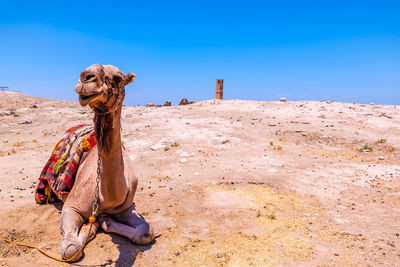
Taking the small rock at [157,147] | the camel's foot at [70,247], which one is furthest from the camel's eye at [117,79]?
the small rock at [157,147]

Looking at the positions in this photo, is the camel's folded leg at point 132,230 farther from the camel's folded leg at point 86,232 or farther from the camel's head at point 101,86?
the camel's head at point 101,86

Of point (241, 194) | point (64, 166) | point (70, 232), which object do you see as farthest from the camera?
point (241, 194)

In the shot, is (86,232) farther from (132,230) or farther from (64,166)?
(64,166)

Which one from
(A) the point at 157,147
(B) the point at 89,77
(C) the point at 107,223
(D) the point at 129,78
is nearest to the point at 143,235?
(C) the point at 107,223

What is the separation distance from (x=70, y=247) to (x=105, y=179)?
3.31 ft

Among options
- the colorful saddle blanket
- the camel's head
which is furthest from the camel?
the colorful saddle blanket

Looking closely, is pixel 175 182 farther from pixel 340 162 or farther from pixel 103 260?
pixel 340 162

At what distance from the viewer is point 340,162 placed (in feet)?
32.3

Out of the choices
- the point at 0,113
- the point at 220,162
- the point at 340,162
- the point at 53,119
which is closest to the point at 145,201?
the point at 220,162

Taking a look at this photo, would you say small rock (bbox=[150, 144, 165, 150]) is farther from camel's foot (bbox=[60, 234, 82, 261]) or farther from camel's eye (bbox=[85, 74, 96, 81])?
camel's eye (bbox=[85, 74, 96, 81])

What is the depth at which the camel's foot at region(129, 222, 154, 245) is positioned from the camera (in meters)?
4.19

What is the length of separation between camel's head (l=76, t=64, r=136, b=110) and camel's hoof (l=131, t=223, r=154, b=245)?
6.83 ft

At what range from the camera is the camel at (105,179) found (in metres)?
2.96

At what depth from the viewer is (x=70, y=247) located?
3699 mm
